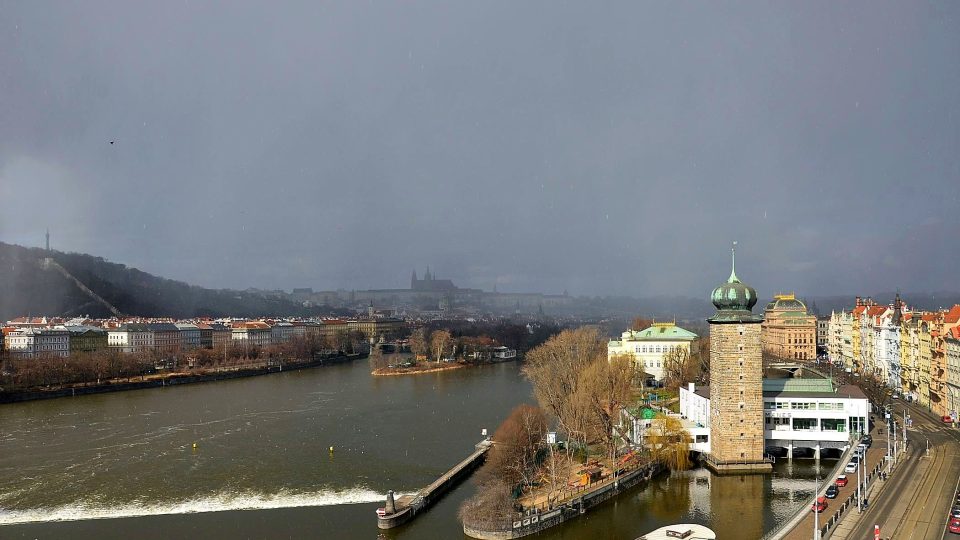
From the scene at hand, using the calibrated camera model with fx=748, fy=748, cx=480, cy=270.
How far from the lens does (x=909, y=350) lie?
4222cm

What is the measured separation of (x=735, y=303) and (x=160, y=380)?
159 ft

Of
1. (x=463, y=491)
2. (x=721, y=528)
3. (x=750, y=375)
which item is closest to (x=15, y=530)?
(x=463, y=491)

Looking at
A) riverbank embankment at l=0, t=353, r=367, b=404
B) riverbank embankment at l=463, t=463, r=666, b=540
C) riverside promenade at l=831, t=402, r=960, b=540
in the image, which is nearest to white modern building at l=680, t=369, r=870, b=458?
riverside promenade at l=831, t=402, r=960, b=540

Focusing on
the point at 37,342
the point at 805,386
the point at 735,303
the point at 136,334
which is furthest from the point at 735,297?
the point at 136,334

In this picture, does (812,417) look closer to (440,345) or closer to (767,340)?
(767,340)

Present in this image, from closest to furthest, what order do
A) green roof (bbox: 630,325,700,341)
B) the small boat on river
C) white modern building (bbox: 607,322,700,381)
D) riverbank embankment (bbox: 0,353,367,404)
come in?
1. the small boat on river
2. riverbank embankment (bbox: 0,353,367,404)
3. white modern building (bbox: 607,322,700,381)
4. green roof (bbox: 630,325,700,341)

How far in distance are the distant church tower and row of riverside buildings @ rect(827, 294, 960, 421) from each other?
13.1 m

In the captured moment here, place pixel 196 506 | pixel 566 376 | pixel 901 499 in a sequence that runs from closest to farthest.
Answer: pixel 901 499 < pixel 196 506 < pixel 566 376

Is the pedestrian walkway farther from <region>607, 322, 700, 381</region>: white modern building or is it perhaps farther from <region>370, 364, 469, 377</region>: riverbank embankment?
<region>370, 364, 469, 377</region>: riverbank embankment

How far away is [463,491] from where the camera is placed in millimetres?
25672

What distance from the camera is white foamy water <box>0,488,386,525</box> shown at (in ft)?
76.5

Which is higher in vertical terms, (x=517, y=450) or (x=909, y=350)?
(x=909, y=350)

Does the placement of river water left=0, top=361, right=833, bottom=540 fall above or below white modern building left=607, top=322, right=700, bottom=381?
below

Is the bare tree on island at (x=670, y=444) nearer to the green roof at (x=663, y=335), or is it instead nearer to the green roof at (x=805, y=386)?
the green roof at (x=805, y=386)
